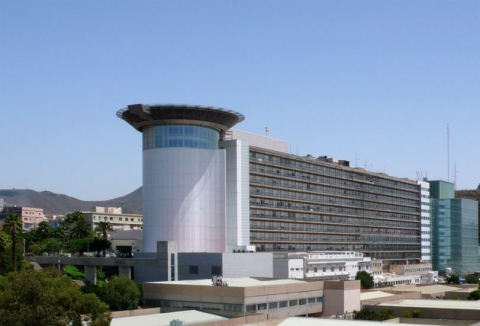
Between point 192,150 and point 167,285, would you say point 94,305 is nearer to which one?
point 167,285

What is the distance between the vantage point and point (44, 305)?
5009 centimetres

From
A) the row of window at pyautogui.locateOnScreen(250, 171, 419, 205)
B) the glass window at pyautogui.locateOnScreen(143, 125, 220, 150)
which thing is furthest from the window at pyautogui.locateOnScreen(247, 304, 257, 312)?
the row of window at pyautogui.locateOnScreen(250, 171, 419, 205)

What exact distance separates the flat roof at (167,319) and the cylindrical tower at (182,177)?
141 feet

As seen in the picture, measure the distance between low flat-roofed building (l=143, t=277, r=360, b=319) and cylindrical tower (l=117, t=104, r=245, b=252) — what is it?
27.9 m

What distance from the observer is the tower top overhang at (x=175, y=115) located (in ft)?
388

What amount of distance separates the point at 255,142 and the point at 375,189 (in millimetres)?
56180

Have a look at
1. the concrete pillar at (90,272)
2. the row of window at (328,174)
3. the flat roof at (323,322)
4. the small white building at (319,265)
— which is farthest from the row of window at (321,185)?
the flat roof at (323,322)

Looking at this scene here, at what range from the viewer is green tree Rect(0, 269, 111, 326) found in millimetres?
48938

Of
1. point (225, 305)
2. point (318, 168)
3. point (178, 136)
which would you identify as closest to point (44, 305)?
point (225, 305)

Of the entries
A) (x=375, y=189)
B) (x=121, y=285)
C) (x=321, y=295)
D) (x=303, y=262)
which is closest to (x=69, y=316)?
(x=121, y=285)

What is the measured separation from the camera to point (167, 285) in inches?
3364

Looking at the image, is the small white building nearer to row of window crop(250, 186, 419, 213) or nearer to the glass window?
row of window crop(250, 186, 419, 213)

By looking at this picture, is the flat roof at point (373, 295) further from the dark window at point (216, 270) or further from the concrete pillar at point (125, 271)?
the concrete pillar at point (125, 271)

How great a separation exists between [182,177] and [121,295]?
32.3m
